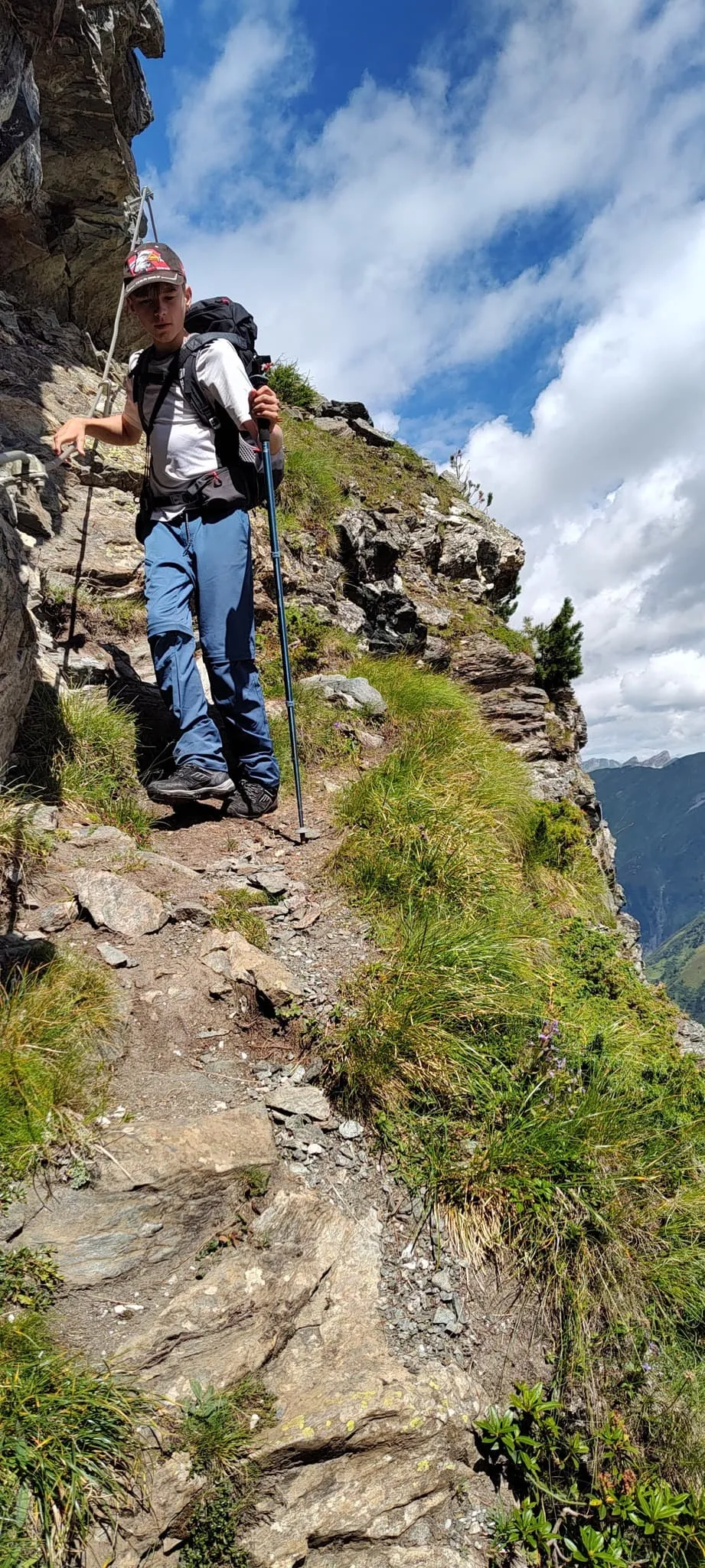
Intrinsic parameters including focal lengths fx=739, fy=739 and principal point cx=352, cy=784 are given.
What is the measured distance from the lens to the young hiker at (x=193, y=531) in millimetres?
5613

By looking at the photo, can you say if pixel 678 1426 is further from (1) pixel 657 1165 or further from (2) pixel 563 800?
(2) pixel 563 800

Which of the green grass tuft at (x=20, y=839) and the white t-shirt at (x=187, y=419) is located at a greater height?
the white t-shirt at (x=187, y=419)

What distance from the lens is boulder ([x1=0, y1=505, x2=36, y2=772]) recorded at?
172 inches

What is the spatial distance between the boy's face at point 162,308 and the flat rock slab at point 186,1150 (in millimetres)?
5478

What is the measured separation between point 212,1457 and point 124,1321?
1.73ft

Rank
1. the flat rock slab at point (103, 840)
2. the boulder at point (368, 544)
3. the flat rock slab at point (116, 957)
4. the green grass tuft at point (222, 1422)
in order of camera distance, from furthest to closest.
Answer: the boulder at point (368, 544)
the flat rock slab at point (103, 840)
the flat rock slab at point (116, 957)
the green grass tuft at point (222, 1422)

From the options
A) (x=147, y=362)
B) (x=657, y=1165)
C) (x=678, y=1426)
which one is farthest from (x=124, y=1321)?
(x=147, y=362)

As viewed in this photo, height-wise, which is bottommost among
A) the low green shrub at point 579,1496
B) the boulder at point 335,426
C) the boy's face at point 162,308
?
the low green shrub at point 579,1496

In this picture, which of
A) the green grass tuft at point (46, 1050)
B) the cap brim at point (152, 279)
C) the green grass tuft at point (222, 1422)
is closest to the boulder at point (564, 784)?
the cap brim at point (152, 279)

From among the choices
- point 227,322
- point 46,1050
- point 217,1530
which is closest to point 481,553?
point 227,322

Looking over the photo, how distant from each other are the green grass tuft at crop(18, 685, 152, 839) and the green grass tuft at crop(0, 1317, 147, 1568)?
11.8 ft

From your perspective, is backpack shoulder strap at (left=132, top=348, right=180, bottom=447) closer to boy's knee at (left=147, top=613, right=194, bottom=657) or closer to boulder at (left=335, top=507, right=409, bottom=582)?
boy's knee at (left=147, top=613, right=194, bottom=657)

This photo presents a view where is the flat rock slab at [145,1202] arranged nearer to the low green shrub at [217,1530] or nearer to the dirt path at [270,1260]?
the dirt path at [270,1260]

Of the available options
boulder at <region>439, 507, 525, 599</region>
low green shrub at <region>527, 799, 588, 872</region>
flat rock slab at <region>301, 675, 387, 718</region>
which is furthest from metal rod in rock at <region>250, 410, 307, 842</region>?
boulder at <region>439, 507, 525, 599</region>
